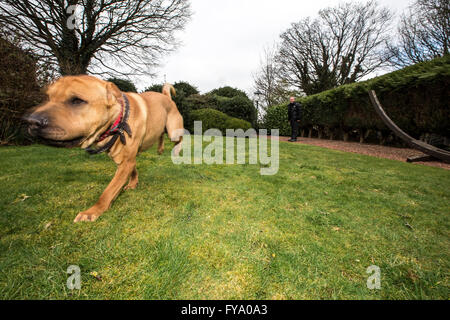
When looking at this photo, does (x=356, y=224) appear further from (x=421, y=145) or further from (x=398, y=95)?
(x=398, y=95)

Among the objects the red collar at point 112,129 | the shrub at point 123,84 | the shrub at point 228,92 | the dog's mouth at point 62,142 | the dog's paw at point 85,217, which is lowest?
the dog's paw at point 85,217

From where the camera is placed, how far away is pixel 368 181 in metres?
3.68

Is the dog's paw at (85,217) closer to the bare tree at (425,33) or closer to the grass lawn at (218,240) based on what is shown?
the grass lawn at (218,240)

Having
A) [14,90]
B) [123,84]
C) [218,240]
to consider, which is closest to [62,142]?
[218,240]

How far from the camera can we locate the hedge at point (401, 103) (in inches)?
255

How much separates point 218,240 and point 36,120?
66.6 inches

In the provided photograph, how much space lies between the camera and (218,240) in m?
1.63

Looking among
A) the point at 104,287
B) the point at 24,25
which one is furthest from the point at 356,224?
the point at 24,25

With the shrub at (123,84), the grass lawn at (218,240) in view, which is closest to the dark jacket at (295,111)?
the grass lawn at (218,240)

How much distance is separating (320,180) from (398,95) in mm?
7629

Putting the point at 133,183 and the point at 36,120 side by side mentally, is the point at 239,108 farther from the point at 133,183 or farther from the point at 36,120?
the point at 36,120

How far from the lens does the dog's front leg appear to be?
1.81 metres

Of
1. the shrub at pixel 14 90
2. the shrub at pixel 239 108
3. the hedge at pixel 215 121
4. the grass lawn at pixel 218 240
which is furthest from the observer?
the shrub at pixel 239 108
